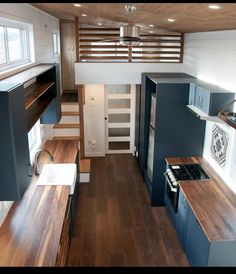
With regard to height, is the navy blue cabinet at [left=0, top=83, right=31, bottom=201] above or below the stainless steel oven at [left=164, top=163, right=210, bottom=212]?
above

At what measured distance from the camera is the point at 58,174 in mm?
4703

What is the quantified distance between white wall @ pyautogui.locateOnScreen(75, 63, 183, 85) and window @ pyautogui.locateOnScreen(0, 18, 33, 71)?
1.98 meters

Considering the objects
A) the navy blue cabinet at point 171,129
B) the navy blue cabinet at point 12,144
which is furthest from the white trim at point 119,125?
the navy blue cabinet at point 12,144

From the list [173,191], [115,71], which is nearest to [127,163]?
[115,71]

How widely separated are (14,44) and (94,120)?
13.0ft

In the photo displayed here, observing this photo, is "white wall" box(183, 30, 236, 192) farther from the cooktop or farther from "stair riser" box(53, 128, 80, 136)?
"stair riser" box(53, 128, 80, 136)

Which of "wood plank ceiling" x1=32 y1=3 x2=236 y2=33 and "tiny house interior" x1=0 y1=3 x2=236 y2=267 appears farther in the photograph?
"tiny house interior" x1=0 y1=3 x2=236 y2=267

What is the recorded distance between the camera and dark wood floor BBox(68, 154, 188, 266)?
4.19 m

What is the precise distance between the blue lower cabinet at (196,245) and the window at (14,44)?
308 centimetres

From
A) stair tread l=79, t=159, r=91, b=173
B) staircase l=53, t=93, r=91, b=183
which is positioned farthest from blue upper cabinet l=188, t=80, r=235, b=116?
staircase l=53, t=93, r=91, b=183

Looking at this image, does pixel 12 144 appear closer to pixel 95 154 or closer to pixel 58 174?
pixel 58 174

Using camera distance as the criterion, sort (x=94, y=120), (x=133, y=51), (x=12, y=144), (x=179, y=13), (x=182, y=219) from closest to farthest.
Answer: (x=12, y=144) < (x=179, y=13) < (x=182, y=219) < (x=133, y=51) < (x=94, y=120)

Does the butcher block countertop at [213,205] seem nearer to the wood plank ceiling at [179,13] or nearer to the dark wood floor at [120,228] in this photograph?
the dark wood floor at [120,228]

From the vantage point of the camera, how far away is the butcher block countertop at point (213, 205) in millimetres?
3268
